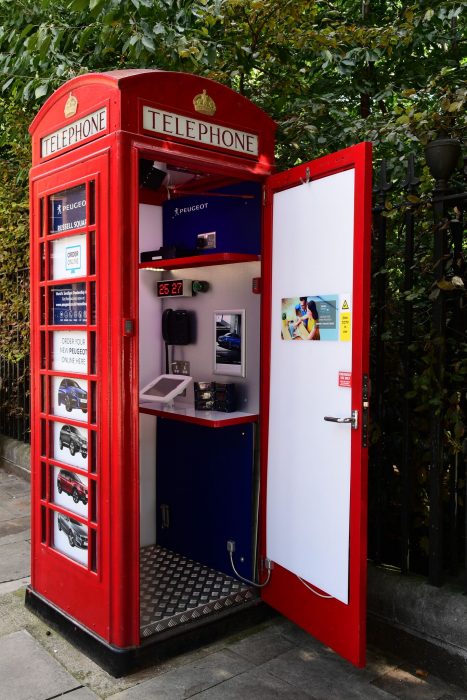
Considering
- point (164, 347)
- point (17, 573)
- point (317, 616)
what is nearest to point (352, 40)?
point (164, 347)

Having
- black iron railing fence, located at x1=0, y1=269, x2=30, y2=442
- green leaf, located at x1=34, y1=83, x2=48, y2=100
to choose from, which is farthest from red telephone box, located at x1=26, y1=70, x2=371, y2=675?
black iron railing fence, located at x1=0, y1=269, x2=30, y2=442

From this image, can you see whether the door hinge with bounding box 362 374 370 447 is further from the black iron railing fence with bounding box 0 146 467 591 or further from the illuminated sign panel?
the illuminated sign panel

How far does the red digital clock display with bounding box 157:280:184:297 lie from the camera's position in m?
4.21

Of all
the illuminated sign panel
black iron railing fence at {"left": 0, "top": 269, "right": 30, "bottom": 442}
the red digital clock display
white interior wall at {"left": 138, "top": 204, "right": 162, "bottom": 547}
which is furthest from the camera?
black iron railing fence at {"left": 0, "top": 269, "right": 30, "bottom": 442}

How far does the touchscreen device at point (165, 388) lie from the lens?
13.1 ft

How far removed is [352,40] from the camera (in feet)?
15.7

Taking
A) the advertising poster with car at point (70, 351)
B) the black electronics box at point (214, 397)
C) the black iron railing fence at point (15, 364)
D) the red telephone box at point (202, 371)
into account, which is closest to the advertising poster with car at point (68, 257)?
the red telephone box at point (202, 371)

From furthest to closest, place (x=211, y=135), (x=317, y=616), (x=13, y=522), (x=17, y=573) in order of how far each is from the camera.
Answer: (x=13, y=522)
(x=17, y=573)
(x=211, y=135)
(x=317, y=616)

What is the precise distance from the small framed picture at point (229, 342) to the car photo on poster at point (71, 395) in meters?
0.99

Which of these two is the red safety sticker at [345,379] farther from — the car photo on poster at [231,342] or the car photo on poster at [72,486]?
the car photo on poster at [72,486]

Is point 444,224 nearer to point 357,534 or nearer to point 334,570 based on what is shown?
point 357,534

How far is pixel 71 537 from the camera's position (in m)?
3.48

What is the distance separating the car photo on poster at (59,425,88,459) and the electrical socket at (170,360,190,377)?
1.11 metres

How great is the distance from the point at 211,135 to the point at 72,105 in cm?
78
